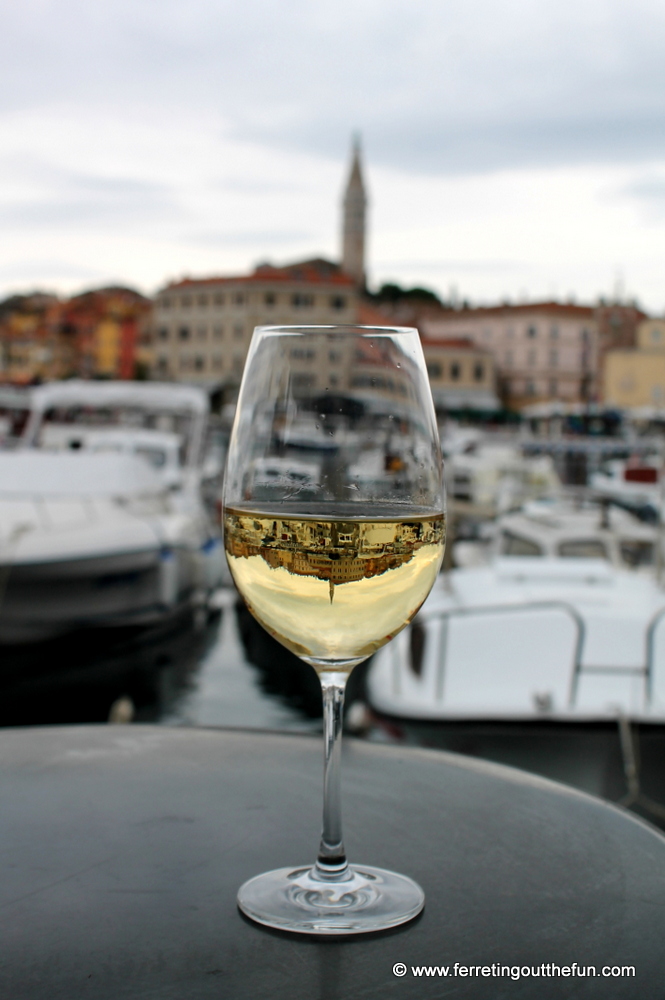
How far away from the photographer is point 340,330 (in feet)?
3.00

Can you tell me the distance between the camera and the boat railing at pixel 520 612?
236 inches

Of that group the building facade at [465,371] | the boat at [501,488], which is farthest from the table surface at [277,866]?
the building facade at [465,371]

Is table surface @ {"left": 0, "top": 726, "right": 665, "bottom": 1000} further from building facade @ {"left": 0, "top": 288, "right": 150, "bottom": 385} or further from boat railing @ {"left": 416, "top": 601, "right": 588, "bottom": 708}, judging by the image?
building facade @ {"left": 0, "top": 288, "right": 150, "bottom": 385}

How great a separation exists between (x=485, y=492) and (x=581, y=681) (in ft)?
22.0

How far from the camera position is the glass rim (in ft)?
3.01

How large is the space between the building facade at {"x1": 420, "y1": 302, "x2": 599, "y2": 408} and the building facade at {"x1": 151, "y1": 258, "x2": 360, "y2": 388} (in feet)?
40.1

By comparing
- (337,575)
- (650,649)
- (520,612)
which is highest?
(337,575)

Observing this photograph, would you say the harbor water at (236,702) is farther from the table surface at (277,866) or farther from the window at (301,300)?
the window at (301,300)

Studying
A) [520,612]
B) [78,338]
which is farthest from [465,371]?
[520,612]

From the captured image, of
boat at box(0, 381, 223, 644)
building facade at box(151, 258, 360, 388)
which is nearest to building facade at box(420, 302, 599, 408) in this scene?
building facade at box(151, 258, 360, 388)

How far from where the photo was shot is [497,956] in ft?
2.53

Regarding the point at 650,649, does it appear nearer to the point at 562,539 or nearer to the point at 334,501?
the point at 562,539


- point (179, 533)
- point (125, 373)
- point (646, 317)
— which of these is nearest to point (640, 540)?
point (179, 533)

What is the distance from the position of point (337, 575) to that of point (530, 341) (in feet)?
303
